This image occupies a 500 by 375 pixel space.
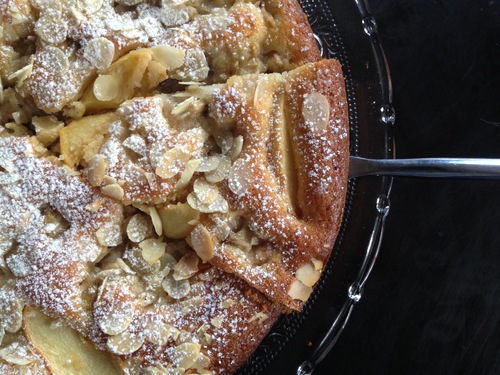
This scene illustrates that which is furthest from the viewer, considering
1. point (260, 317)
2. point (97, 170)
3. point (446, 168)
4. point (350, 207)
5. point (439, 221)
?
point (439, 221)

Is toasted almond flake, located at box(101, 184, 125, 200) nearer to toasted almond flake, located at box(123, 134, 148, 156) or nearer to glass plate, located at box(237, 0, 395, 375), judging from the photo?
toasted almond flake, located at box(123, 134, 148, 156)

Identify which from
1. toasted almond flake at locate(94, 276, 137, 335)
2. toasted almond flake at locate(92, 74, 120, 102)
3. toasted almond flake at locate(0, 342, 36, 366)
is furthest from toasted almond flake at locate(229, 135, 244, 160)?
toasted almond flake at locate(0, 342, 36, 366)

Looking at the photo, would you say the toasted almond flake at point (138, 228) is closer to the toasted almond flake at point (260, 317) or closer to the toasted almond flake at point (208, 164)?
the toasted almond flake at point (208, 164)

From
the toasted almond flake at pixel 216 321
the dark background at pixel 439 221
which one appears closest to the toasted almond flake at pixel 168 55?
the toasted almond flake at pixel 216 321

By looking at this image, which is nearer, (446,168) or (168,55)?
(168,55)

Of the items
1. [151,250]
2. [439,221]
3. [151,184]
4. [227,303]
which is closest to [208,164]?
[151,184]

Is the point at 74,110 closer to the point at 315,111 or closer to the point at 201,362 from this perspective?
the point at 315,111

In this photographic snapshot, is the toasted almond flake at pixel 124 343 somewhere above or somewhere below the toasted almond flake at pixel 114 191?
below
